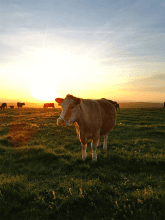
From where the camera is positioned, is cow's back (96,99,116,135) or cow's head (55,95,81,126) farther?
cow's back (96,99,116,135)

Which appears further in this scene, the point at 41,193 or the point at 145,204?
the point at 41,193

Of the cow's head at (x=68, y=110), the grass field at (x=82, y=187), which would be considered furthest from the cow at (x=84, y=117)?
the grass field at (x=82, y=187)

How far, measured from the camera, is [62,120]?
5141 mm

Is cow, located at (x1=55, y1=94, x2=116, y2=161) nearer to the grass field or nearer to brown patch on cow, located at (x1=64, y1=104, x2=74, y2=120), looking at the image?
brown patch on cow, located at (x1=64, y1=104, x2=74, y2=120)

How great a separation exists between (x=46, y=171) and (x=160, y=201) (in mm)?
4162

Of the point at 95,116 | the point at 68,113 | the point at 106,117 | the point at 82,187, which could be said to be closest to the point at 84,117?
the point at 95,116

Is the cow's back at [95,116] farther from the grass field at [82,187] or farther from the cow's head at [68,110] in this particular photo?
the grass field at [82,187]

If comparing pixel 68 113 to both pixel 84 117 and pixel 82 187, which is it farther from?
pixel 82 187

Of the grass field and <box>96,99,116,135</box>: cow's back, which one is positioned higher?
<box>96,99,116,135</box>: cow's back

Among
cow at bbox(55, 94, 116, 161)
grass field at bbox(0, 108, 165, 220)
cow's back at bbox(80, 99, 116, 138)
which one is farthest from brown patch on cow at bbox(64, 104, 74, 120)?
grass field at bbox(0, 108, 165, 220)

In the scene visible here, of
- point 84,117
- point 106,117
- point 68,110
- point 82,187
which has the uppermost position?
point 68,110

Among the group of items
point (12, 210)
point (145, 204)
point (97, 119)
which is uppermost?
point (97, 119)

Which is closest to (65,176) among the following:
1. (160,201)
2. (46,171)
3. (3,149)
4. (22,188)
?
(46,171)

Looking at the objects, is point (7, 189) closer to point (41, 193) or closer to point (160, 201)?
point (41, 193)
